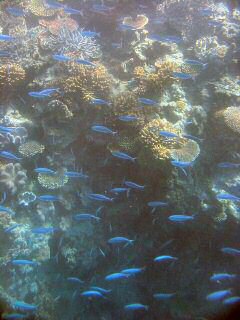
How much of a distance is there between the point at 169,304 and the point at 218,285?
134 cm

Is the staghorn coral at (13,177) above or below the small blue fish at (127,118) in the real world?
→ below

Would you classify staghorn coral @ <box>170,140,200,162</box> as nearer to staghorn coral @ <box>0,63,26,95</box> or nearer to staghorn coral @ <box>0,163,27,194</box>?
staghorn coral @ <box>0,163,27,194</box>

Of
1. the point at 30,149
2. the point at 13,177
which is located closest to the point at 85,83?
the point at 30,149

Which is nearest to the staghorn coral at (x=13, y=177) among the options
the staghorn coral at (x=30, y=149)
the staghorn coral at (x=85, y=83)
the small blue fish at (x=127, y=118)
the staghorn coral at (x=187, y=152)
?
the staghorn coral at (x=30, y=149)

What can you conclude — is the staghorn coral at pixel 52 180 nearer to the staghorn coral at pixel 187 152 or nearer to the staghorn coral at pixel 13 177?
the staghorn coral at pixel 13 177

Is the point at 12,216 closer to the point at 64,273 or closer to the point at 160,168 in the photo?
the point at 64,273

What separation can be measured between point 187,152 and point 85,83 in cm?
269

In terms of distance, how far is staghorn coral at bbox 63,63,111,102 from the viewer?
265 inches

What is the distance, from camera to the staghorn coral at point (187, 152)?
20.9 ft

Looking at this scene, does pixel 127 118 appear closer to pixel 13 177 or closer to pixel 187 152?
pixel 187 152

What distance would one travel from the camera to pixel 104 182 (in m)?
7.36

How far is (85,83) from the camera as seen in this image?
6824mm

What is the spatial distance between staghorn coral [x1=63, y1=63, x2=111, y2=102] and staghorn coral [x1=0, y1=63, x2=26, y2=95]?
1.12 metres

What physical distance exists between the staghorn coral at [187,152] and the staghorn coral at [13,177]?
3.34 metres
